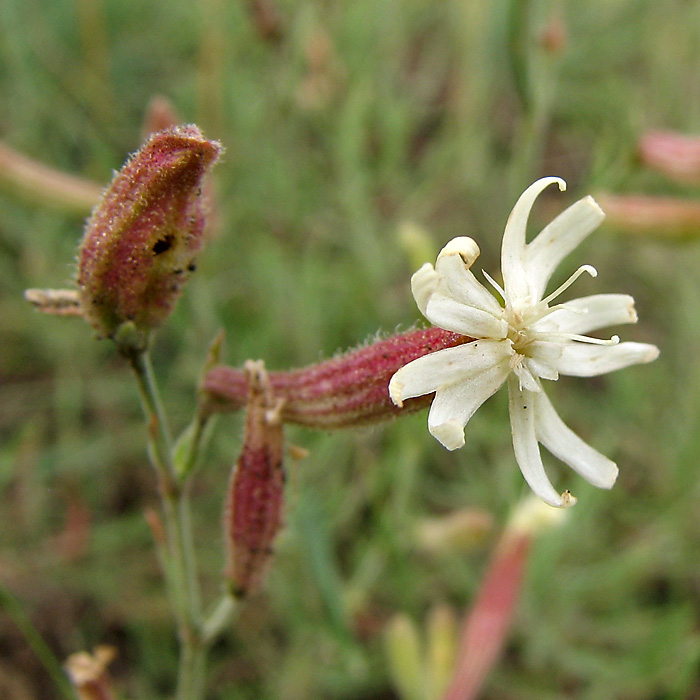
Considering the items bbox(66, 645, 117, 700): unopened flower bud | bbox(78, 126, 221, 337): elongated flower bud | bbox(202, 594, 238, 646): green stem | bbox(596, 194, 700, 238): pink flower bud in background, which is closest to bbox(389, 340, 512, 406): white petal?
bbox(78, 126, 221, 337): elongated flower bud

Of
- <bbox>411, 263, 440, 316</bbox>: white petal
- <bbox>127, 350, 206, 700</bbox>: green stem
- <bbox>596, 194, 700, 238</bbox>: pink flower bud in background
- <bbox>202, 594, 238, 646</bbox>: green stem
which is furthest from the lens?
<bbox>596, 194, 700, 238</bbox>: pink flower bud in background

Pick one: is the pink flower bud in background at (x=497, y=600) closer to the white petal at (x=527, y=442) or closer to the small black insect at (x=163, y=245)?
the white petal at (x=527, y=442)

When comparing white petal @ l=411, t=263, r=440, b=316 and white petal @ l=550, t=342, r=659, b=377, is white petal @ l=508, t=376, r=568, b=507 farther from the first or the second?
white petal @ l=411, t=263, r=440, b=316

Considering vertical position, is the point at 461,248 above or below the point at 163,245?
below

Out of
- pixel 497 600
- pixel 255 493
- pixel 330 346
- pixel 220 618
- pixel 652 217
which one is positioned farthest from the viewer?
pixel 330 346

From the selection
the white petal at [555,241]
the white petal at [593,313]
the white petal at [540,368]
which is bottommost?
the white petal at [540,368]

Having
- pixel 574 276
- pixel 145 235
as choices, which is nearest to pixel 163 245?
pixel 145 235

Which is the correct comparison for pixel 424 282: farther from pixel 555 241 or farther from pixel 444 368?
pixel 555 241

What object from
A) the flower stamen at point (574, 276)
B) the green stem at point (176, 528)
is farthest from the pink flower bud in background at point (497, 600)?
the flower stamen at point (574, 276)

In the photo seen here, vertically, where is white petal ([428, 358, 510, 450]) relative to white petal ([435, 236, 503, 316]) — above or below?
below
